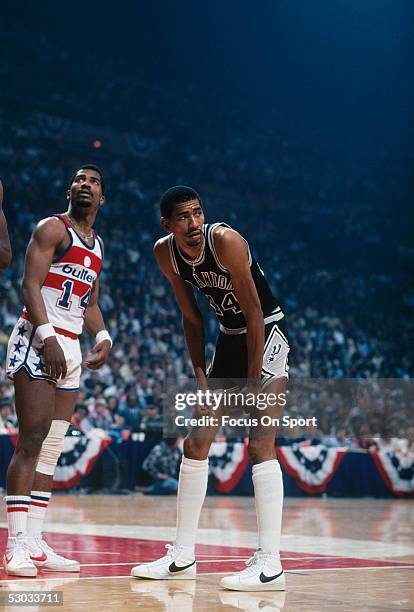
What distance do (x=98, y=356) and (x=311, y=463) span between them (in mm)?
10175

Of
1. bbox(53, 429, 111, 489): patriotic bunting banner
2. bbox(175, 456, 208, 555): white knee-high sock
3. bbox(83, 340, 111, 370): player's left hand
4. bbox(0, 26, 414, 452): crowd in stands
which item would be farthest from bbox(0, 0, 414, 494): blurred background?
bbox(175, 456, 208, 555): white knee-high sock

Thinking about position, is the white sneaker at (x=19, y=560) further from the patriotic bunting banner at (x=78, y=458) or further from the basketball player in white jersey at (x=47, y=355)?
the patriotic bunting banner at (x=78, y=458)

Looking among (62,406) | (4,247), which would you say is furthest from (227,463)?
(4,247)

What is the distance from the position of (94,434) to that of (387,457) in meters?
4.71

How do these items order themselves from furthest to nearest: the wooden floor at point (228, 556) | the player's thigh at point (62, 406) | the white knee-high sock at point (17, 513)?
the player's thigh at point (62, 406)
the white knee-high sock at point (17, 513)
the wooden floor at point (228, 556)

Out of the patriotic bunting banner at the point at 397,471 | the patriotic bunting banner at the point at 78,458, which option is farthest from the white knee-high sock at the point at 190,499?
the patriotic bunting banner at the point at 397,471

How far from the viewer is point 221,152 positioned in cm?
2761

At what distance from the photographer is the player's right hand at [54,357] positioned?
5.14 metres

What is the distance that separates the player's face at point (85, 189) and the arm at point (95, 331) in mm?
486

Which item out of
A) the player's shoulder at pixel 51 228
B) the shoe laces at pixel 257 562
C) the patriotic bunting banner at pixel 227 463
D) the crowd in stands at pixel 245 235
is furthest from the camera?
the crowd in stands at pixel 245 235

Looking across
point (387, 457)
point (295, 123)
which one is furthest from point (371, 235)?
point (387, 457)

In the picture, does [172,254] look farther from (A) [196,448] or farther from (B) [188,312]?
(A) [196,448]

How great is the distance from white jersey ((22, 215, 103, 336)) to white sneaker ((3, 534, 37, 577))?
117 cm

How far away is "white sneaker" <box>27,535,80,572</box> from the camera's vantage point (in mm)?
5199
